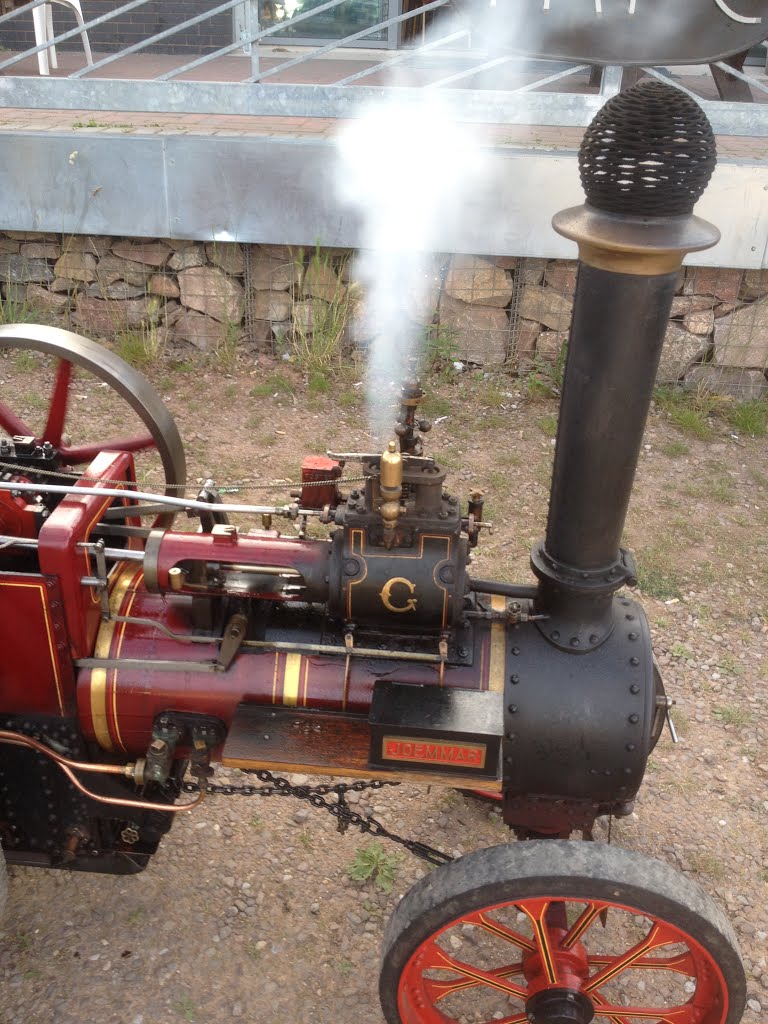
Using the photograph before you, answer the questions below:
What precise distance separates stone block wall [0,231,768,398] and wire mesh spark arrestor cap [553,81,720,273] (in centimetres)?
393

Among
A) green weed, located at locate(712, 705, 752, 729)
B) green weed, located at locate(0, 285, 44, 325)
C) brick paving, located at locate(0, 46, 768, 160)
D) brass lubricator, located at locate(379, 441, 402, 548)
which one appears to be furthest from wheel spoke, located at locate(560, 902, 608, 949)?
green weed, located at locate(0, 285, 44, 325)

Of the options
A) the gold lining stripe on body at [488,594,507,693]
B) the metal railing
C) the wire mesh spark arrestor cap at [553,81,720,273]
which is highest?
the wire mesh spark arrestor cap at [553,81,720,273]

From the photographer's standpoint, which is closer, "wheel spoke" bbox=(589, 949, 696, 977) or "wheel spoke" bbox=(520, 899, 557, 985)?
"wheel spoke" bbox=(520, 899, 557, 985)

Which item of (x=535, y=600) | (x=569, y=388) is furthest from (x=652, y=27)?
(x=535, y=600)

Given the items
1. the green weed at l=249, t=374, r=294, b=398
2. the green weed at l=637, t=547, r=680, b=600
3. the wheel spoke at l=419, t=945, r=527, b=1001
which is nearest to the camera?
the wheel spoke at l=419, t=945, r=527, b=1001

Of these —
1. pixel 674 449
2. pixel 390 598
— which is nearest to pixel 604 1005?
pixel 390 598

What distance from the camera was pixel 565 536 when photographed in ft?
7.14

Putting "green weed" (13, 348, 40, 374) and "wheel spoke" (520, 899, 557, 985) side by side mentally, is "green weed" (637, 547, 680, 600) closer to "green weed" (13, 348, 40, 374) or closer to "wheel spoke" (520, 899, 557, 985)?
"wheel spoke" (520, 899, 557, 985)

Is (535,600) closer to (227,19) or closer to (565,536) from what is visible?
(565,536)

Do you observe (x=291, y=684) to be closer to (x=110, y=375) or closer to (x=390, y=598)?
(x=390, y=598)

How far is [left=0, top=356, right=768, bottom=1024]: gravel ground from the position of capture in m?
2.64

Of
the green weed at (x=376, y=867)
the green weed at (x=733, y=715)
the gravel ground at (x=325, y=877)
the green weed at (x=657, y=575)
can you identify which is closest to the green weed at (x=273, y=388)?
the gravel ground at (x=325, y=877)

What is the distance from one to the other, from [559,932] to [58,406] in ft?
7.46

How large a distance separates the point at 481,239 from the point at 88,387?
2583 millimetres
